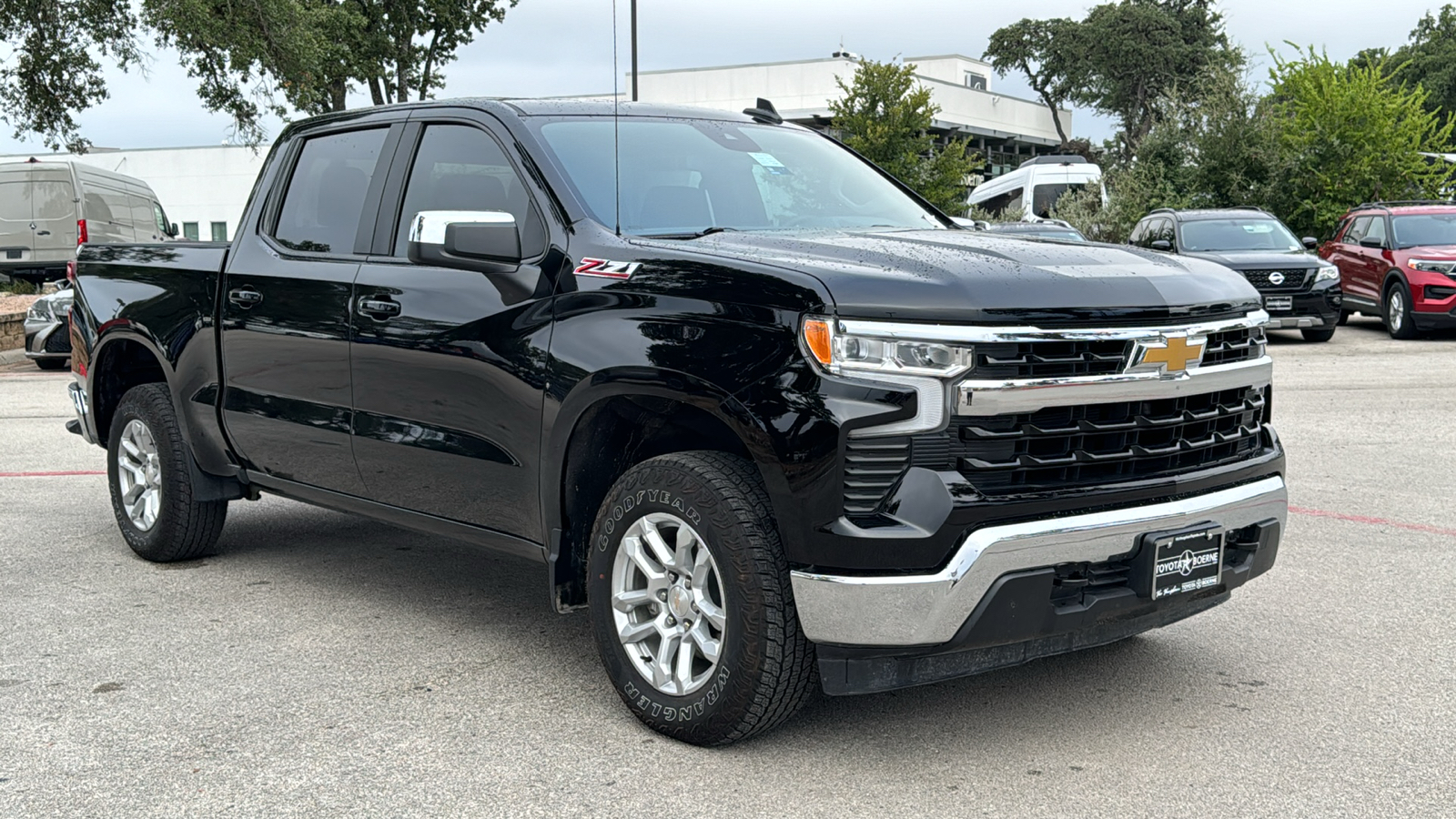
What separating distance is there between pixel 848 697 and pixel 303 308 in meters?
2.51

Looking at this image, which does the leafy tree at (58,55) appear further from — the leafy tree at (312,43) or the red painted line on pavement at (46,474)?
the red painted line on pavement at (46,474)

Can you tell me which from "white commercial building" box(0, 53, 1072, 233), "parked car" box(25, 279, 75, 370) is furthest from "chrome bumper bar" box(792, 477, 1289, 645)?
"white commercial building" box(0, 53, 1072, 233)

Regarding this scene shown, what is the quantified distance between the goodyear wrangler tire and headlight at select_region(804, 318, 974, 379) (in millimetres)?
477

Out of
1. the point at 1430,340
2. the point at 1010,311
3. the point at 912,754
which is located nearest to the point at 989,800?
the point at 912,754

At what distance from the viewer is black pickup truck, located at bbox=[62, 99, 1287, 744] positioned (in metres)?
3.55

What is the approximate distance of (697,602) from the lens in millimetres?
3936

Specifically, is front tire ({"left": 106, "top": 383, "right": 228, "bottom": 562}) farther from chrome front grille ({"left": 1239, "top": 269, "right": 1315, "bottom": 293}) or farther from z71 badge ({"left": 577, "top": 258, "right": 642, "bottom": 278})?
chrome front grille ({"left": 1239, "top": 269, "right": 1315, "bottom": 293})

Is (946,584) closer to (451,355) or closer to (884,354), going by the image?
(884,354)

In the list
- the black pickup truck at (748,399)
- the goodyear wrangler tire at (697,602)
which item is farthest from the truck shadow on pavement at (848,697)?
the black pickup truck at (748,399)

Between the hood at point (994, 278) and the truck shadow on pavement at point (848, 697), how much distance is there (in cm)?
125

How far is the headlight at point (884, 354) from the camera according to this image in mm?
3535

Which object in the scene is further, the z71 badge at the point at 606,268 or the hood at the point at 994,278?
the z71 badge at the point at 606,268

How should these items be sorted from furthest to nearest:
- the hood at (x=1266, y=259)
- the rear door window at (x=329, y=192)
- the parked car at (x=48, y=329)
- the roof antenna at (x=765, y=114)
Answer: the hood at (x=1266, y=259)
the parked car at (x=48, y=329)
the roof antenna at (x=765, y=114)
the rear door window at (x=329, y=192)

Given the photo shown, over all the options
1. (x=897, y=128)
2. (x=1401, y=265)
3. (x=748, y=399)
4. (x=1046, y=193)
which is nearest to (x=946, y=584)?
(x=748, y=399)
